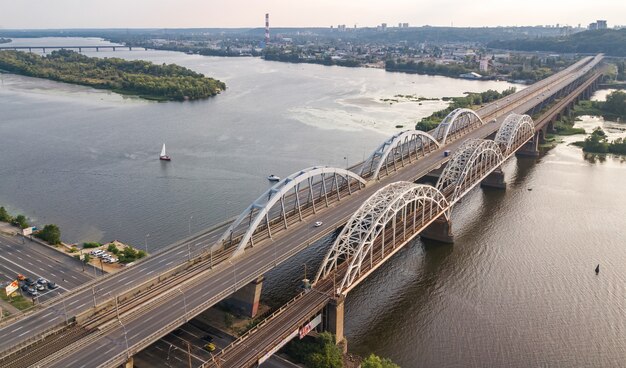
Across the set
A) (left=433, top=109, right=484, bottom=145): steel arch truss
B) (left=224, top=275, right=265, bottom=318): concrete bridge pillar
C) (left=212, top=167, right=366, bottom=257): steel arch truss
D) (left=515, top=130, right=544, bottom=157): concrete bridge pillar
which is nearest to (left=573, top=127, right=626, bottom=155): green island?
(left=515, top=130, right=544, bottom=157): concrete bridge pillar

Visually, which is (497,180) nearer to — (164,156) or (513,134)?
(513,134)

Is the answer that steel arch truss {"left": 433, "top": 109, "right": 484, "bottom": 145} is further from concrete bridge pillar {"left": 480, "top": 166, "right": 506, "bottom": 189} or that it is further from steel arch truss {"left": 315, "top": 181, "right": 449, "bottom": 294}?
steel arch truss {"left": 315, "top": 181, "right": 449, "bottom": 294}

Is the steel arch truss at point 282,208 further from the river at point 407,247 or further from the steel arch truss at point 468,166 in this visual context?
the steel arch truss at point 468,166

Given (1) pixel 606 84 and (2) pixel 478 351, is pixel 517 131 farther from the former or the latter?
(1) pixel 606 84

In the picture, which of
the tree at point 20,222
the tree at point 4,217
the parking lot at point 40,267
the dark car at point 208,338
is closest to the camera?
the dark car at point 208,338

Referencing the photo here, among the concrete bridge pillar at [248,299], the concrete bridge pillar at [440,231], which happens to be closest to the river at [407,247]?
the concrete bridge pillar at [440,231]

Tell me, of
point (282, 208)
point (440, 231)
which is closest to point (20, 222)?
point (282, 208)

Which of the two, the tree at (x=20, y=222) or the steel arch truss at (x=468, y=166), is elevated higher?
the steel arch truss at (x=468, y=166)

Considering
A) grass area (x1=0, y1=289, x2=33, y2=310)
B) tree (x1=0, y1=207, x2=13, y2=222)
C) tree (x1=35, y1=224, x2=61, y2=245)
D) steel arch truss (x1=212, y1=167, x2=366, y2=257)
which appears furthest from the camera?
tree (x1=0, y1=207, x2=13, y2=222)

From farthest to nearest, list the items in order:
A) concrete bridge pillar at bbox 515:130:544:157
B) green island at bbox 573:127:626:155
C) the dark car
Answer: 1. green island at bbox 573:127:626:155
2. concrete bridge pillar at bbox 515:130:544:157
3. the dark car
